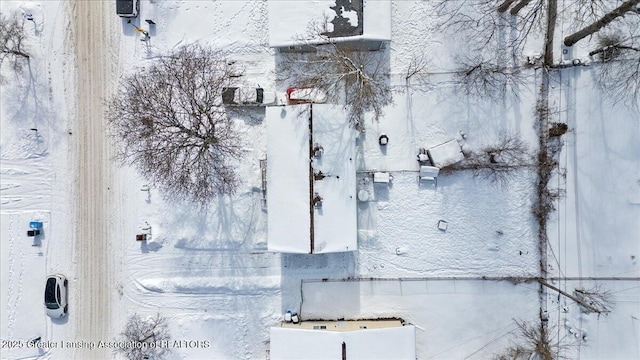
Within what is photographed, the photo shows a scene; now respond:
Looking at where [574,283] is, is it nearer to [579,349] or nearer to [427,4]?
[579,349]

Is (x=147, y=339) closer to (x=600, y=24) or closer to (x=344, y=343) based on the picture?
(x=344, y=343)

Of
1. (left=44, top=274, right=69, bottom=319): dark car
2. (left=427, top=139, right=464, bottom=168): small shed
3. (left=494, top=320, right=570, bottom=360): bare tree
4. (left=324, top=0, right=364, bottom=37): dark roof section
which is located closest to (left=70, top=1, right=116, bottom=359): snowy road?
(left=44, top=274, right=69, bottom=319): dark car

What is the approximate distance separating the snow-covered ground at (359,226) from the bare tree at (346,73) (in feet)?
1.88

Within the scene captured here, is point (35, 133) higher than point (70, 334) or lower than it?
higher

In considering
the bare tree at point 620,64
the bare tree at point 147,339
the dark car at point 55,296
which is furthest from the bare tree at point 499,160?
the dark car at point 55,296

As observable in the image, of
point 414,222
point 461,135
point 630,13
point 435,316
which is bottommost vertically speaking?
point 435,316

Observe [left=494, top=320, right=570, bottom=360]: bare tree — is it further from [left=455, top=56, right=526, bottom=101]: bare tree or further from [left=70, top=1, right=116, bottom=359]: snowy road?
[left=70, top=1, right=116, bottom=359]: snowy road

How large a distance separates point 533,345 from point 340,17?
14.0m

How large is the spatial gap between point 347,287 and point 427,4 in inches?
440

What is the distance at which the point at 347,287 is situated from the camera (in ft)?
52.0

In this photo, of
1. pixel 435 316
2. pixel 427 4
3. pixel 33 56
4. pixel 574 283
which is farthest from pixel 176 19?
pixel 574 283

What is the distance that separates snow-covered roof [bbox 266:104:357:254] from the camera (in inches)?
556

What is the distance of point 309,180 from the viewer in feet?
46.1

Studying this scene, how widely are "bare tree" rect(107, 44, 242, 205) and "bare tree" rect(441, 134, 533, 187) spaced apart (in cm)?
853
